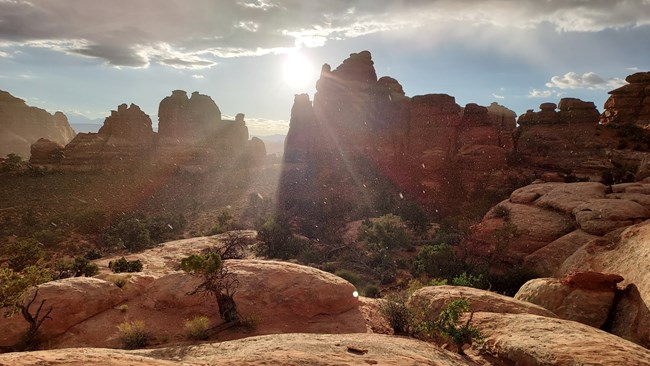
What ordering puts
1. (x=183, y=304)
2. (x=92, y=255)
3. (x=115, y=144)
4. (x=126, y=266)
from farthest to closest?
(x=115, y=144) → (x=92, y=255) → (x=126, y=266) → (x=183, y=304)

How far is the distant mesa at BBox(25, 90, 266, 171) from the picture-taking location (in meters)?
61.1

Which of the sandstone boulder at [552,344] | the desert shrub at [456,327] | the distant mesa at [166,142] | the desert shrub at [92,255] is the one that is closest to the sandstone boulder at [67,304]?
the desert shrub at [456,327]

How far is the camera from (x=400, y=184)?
56.5 metres

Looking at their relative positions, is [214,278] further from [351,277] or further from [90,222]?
[90,222]

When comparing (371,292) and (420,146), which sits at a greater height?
(420,146)

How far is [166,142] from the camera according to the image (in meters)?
73.6

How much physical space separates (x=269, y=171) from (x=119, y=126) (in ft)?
Answer: 102

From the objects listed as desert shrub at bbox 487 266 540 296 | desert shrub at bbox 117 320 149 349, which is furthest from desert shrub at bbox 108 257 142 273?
desert shrub at bbox 487 266 540 296

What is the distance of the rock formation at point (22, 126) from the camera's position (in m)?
98.1

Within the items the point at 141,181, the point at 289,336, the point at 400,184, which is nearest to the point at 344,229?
the point at 400,184

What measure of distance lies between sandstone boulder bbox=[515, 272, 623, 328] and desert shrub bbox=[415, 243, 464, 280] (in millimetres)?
10444

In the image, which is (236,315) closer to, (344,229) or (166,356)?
(166,356)

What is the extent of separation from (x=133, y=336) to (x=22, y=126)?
421 feet

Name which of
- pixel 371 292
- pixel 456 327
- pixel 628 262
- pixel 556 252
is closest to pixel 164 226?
pixel 371 292
